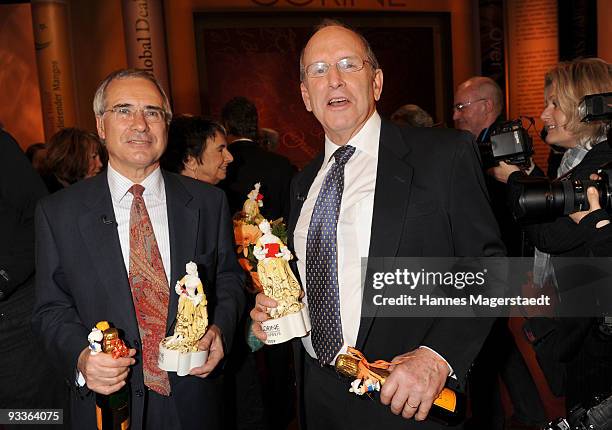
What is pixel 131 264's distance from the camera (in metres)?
1.93

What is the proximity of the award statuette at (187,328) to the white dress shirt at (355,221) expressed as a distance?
1.23ft

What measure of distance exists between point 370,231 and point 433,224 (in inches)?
7.4

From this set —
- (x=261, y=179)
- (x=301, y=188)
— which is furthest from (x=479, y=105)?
(x=301, y=188)

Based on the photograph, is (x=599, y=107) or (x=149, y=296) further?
(x=599, y=107)

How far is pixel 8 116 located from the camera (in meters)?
9.48

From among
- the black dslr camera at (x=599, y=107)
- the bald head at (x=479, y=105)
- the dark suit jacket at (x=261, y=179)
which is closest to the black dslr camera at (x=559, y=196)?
the black dslr camera at (x=599, y=107)

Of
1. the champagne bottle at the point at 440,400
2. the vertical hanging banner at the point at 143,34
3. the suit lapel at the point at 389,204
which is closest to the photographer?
the champagne bottle at the point at 440,400

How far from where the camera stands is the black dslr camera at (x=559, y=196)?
193 centimetres

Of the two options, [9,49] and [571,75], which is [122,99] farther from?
[9,49]

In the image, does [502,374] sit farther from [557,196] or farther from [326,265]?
[326,265]

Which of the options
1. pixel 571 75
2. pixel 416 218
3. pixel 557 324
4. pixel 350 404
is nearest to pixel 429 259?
pixel 416 218

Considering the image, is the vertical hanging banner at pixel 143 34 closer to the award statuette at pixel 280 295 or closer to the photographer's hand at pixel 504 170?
the photographer's hand at pixel 504 170

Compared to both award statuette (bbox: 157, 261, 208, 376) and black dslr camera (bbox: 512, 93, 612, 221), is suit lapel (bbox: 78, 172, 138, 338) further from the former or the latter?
black dslr camera (bbox: 512, 93, 612, 221)

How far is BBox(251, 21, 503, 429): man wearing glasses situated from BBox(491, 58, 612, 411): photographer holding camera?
29.2 inches
